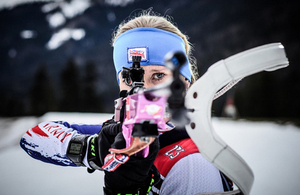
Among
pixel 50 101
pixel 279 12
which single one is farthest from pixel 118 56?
pixel 279 12

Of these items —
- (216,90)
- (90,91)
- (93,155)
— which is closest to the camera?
(216,90)

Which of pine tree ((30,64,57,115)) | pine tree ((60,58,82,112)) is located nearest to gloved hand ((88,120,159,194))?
pine tree ((30,64,57,115))

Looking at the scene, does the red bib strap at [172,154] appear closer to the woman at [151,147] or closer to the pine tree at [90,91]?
the woman at [151,147]

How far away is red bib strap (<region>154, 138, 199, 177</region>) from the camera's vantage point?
2.46 feet

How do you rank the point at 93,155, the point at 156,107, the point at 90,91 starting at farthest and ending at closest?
1. the point at 90,91
2. the point at 93,155
3. the point at 156,107

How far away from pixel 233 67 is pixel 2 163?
2010mm

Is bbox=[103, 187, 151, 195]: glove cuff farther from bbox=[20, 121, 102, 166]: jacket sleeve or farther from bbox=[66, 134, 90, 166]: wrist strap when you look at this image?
bbox=[20, 121, 102, 166]: jacket sleeve

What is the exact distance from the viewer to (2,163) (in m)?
1.68

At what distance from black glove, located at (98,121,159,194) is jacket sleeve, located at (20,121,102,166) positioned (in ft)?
0.76

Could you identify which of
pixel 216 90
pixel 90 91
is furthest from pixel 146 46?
pixel 90 91

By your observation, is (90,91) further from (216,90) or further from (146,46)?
(216,90)

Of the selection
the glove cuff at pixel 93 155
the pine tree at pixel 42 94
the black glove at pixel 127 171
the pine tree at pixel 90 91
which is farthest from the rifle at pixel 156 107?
the pine tree at pixel 90 91

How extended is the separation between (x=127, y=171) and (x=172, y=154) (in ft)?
0.80

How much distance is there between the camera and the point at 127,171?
1.94ft
